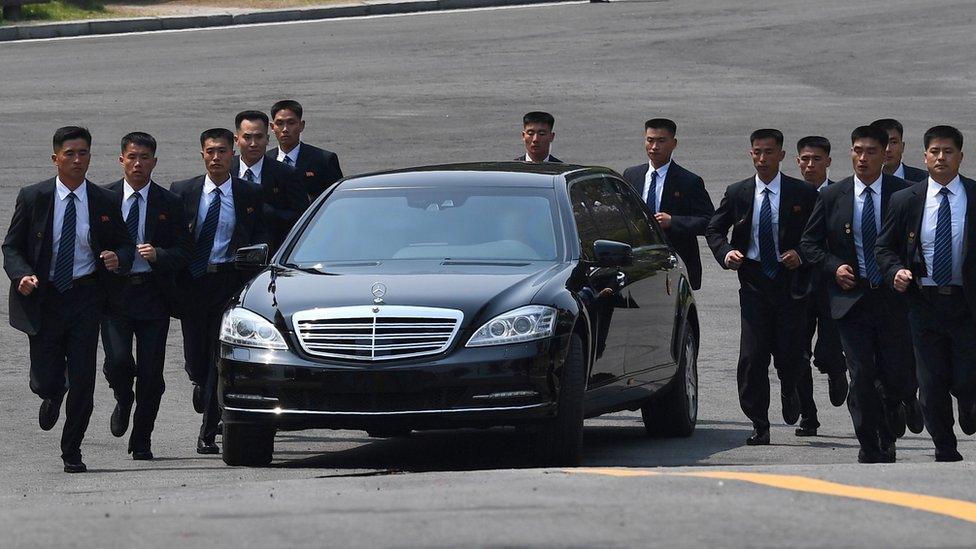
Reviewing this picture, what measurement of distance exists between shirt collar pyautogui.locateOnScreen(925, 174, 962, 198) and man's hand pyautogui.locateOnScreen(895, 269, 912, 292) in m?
0.50

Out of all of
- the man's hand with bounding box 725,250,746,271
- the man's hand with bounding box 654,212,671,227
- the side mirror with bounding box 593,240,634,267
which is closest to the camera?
the side mirror with bounding box 593,240,634,267

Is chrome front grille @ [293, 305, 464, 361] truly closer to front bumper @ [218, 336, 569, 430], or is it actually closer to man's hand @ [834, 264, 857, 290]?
front bumper @ [218, 336, 569, 430]

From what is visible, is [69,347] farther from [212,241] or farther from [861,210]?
[861,210]

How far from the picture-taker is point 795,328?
12477 mm

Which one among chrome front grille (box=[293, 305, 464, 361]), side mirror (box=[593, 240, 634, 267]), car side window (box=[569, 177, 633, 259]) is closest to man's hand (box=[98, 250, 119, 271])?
chrome front grille (box=[293, 305, 464, 361])

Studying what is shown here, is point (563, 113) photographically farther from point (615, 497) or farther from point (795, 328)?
point (615, 497)

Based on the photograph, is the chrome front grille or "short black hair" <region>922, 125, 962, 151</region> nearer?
the chrome front grille

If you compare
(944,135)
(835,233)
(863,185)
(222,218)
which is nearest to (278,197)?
(222,218)

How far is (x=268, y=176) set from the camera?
13.2 meters

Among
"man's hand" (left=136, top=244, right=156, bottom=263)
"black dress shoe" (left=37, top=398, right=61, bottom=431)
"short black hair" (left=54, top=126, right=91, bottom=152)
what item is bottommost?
"black dress shoe" (left=37, top=398, right=61, bottom=431)

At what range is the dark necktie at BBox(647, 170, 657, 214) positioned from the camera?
13.7m

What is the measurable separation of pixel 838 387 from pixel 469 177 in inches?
136

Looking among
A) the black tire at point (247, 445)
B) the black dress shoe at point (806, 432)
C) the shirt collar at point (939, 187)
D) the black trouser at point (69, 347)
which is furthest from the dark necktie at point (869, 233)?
the black trouser at point (69, 347)

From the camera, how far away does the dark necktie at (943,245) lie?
35.2 ft
